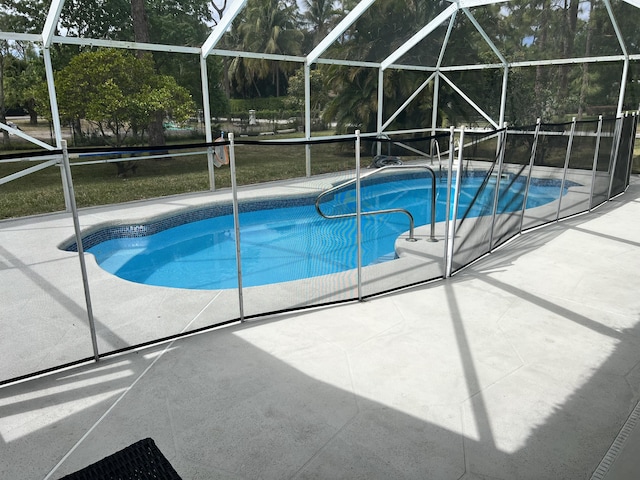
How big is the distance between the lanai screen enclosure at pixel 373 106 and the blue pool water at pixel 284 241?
0.15 m

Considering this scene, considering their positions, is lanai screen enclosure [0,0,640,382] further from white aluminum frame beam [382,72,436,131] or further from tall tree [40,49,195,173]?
tall tree [40,49,195,173]

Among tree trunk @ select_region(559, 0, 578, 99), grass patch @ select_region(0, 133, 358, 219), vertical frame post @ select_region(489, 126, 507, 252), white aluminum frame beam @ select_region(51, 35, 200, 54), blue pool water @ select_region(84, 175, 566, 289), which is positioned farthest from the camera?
tree trunk @ select_region(559, 0, 578, 99)

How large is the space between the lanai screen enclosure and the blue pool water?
15 cm

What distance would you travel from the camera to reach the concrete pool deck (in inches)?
93.1

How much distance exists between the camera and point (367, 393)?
292 centimetres

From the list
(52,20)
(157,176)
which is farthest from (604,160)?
(157,176)

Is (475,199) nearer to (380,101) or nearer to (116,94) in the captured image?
(380,101)

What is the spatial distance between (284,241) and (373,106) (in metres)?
9.40

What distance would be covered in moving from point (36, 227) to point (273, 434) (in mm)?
5782

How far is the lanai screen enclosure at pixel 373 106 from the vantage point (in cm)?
413

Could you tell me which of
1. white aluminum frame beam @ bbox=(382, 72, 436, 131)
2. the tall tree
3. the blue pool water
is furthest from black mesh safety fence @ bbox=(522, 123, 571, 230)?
the tall tree

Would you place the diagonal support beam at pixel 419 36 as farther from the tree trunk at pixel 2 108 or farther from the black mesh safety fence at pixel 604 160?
the tree trunk at pixel 2 108

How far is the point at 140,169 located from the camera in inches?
510

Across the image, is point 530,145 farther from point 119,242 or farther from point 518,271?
point 119,242
